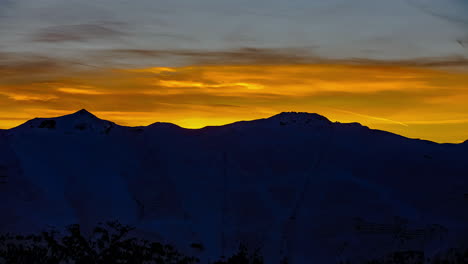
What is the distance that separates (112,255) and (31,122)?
4233cm

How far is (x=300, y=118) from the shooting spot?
400 ft

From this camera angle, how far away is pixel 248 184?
331 ft

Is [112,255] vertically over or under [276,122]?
under

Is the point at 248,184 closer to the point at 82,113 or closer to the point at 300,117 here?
the point at 300,117

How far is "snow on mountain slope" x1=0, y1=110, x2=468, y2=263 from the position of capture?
8762 cm

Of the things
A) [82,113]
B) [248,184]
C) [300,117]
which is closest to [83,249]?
[248,184]

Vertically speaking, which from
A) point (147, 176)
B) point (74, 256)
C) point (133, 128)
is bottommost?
point (74, 256)

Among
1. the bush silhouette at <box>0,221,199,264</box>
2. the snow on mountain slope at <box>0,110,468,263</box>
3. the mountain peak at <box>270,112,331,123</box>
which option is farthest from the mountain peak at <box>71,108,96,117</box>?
the bush silhouette at <box>0,221,199,264</box>

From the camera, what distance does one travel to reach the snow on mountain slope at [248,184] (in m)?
87.6

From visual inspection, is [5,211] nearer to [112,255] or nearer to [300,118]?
[112,255]

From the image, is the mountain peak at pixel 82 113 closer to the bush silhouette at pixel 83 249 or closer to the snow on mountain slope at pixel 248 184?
the snow on mountain slope at pixel 248 184

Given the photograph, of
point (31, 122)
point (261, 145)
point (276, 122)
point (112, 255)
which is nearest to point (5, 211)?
point (112, 255)

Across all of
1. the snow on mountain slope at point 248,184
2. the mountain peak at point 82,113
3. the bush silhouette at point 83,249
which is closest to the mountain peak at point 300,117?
the snow on mountain slope at point 248,184

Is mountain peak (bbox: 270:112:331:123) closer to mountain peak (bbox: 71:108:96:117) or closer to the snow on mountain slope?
the snow on mountain slope
